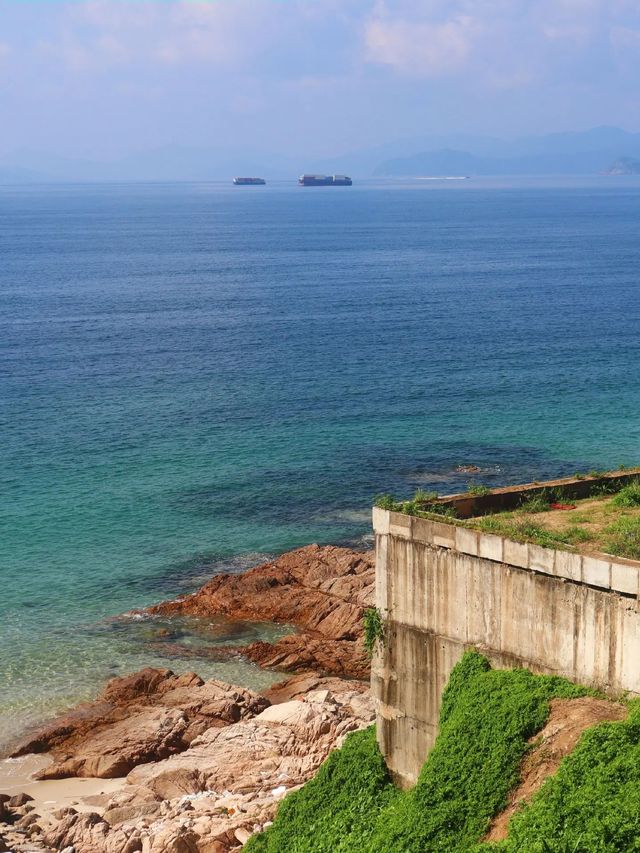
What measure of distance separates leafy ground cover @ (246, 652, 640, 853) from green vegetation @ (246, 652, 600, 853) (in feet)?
0.07

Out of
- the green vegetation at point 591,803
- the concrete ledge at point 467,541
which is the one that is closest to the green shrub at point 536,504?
the concrete ledge at point 467,541

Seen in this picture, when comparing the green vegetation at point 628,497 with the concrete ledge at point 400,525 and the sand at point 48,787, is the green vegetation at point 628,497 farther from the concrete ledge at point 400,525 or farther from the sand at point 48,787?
the sand at point 48,787

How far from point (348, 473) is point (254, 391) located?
21.4 meters

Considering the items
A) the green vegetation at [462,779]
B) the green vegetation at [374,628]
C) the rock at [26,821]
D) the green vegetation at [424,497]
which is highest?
the green vegetation at [424,497]

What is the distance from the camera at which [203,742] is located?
Result: 35031 millimetres

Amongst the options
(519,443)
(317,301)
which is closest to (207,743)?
(519,443)

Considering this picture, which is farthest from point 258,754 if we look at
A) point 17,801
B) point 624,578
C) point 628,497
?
point 624,578

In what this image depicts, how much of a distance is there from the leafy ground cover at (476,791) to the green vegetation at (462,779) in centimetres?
2

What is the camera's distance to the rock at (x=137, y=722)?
3481 centimetres

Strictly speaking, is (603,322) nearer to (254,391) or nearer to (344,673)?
(254,391)

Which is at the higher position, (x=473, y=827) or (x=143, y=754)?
(x=473, y=827)

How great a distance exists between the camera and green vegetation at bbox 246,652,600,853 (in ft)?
74.1

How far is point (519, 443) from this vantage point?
67.4 meters

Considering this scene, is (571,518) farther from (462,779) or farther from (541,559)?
(462,779)
